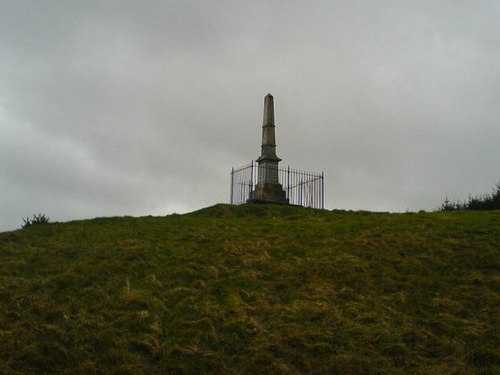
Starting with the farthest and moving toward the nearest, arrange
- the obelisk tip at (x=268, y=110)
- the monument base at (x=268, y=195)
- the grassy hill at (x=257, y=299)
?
1. the obelisk tip at (x=268, y=110)
2. the monument base at (x=268, y=195)
3. the grassy hill at (x=257, y=299)

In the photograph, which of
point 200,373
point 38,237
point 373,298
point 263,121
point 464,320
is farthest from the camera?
point 263,121

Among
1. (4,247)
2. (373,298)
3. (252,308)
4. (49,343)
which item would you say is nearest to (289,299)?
(252,308)

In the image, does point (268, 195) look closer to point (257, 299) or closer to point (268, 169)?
point (268, 169)

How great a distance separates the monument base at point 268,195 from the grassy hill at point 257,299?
6112 mm

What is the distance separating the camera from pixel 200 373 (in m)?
9.73

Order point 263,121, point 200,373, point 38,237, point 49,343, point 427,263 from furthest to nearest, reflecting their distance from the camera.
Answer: point 263,121 → point 38,237 → point 427,263 → point 49,343 → point 200,373

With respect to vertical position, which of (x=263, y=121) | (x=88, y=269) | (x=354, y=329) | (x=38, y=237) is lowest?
(x=354, y=329)

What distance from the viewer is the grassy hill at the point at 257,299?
10.1 metres

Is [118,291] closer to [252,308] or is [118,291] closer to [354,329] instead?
[252,308]

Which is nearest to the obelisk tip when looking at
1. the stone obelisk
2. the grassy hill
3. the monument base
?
the stone obelisk

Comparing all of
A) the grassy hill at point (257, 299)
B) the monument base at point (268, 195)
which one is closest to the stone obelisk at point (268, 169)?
the monument base at point (268, 195)

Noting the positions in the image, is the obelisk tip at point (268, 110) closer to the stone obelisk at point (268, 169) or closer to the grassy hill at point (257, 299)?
the stone obelisk at point (268, 169)

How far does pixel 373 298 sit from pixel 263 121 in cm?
1561

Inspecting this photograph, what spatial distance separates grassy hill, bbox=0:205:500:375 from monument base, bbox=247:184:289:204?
611 cm
